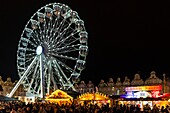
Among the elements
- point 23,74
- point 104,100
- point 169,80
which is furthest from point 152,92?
point 169,80

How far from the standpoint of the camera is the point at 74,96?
49.8 metres

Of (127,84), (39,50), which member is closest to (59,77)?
(39,50)

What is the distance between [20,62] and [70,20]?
10.1 m

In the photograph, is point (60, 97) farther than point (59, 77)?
No

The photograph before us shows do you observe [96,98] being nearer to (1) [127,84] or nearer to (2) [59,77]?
(2) [59,77]

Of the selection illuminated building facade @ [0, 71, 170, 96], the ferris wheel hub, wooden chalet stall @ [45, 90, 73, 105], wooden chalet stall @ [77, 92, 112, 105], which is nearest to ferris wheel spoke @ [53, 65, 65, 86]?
the ferris wheel hub

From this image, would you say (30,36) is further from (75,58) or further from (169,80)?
(169,80)

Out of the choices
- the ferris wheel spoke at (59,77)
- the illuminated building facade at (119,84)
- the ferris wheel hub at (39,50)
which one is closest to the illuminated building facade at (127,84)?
the illuminated building facade at (119,84)

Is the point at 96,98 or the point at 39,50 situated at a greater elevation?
the point at 39,50

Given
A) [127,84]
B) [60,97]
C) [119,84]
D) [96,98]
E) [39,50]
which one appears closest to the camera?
[96,98]

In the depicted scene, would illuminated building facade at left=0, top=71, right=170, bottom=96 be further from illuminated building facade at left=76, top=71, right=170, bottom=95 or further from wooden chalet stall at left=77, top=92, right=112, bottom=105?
wooden chalet stall at left=77, top=92, right=112, bottom=105

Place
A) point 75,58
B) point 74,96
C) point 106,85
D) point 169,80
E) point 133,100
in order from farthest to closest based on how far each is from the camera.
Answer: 1. point 106,85
2. point 169,80
3. point 75,58
4. point 74,96
5. point 133,100

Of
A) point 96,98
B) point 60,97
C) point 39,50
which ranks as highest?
point 39,50

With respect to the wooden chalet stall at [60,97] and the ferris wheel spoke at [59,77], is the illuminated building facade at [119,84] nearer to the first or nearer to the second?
the ferris wheel spoke at [59,77]
